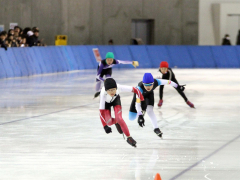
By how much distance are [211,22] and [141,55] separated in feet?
28.1

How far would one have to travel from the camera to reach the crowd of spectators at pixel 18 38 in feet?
75.4

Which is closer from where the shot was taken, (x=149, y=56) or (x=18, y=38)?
(x=18, y=38)

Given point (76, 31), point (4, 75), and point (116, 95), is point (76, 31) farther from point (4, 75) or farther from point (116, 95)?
point (116, 95)

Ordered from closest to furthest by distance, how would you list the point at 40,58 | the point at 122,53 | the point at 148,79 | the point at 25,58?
the point at 148,79
the point at 25,58
the point at 40,58
the point at 122,53

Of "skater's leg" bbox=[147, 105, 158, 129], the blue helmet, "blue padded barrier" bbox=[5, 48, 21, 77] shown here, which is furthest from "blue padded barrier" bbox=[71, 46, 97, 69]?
the blue helmet

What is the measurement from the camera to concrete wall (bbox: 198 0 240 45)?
39.6m

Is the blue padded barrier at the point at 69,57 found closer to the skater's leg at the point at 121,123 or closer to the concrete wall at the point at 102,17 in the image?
the concrete wall at the point at 102,17

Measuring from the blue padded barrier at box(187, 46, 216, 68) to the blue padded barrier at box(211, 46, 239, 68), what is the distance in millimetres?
306

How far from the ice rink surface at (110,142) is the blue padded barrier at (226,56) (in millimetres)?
18091

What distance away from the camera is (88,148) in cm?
862

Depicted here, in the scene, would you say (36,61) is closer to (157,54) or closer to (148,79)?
(157,54)

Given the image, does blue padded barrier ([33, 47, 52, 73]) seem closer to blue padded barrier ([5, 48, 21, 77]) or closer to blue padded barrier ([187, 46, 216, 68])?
blue padded barrier ([5, 48, 21, 77])

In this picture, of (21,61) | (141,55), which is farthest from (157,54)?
(21,61)

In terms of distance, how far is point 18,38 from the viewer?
2453cm
